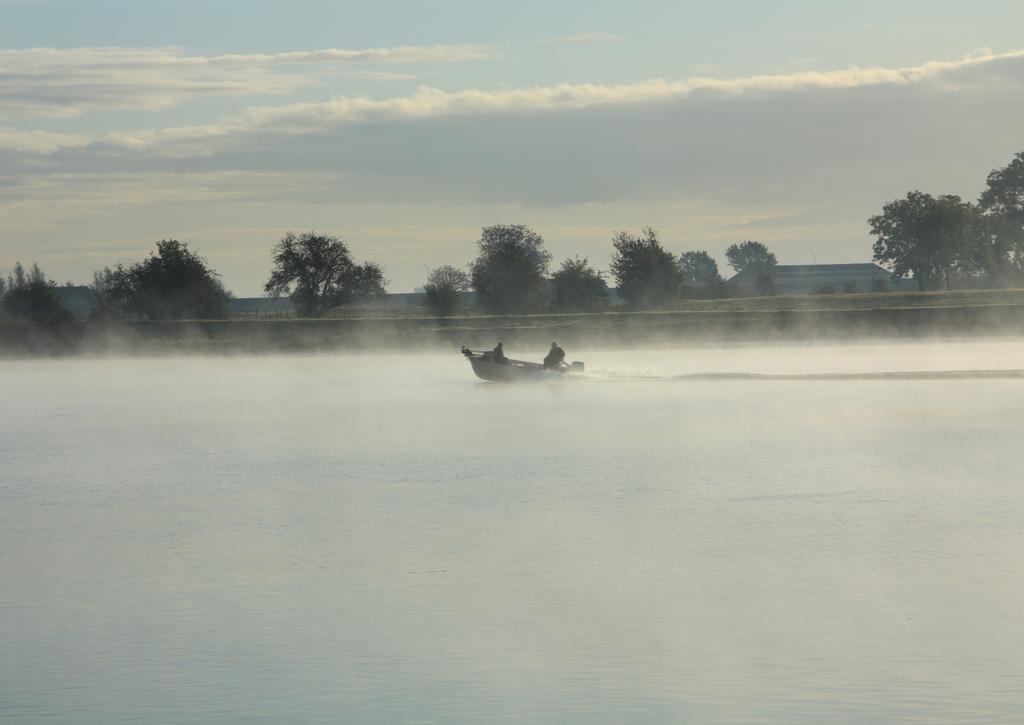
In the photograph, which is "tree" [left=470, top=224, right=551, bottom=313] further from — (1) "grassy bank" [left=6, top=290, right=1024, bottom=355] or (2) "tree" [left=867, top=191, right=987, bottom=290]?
(2) "tree" [left=867, top=191, right=987, bottom=290]

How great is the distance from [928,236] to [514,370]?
9937 centimetres

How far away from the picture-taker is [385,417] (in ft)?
145

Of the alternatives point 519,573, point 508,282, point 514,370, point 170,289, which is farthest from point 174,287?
point 519,573

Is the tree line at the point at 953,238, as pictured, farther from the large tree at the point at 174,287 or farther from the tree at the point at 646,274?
the large tree at the point at 174,287

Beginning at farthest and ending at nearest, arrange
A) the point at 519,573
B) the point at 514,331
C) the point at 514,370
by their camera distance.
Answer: the point at 514,331, the point at 514,370, the point at 519,573

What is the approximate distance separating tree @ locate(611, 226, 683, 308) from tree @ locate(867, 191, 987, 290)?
39510 mm

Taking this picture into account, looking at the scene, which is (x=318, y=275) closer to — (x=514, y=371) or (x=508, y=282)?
(x=508, y=282)

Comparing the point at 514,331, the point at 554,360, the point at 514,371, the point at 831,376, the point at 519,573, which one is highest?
the point at 514,331

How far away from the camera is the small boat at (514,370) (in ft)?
194

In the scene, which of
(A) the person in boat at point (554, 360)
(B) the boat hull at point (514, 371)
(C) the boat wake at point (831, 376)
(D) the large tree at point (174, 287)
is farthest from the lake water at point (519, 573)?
(D) the large tree at point (174, 287)

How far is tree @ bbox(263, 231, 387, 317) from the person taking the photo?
446ft

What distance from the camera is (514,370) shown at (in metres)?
59.8

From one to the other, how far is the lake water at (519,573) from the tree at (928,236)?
113567 millimetres

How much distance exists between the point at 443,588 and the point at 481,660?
3.26m
